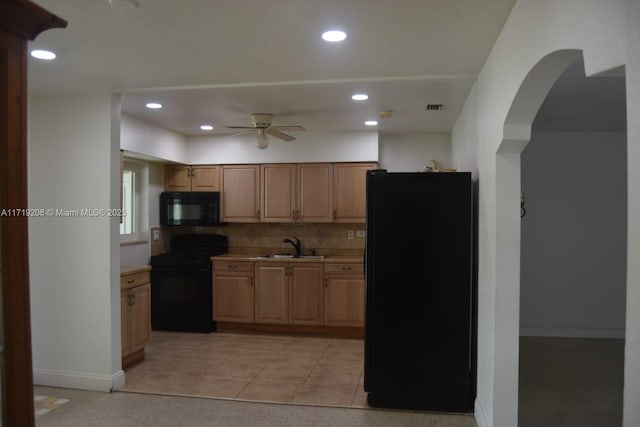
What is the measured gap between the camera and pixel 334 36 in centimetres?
260

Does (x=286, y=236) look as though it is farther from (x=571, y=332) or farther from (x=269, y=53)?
(x=571, y=332)

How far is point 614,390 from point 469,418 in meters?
1.51

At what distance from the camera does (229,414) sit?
11.0 feet

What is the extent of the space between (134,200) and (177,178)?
2.07ft

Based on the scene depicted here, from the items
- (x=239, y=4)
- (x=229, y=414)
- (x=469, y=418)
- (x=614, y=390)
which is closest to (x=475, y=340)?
(x=469, y=418)

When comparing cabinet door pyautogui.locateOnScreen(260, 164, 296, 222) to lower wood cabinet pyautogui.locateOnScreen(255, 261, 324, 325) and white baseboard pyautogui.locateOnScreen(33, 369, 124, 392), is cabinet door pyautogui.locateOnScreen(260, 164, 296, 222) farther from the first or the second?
white baseboard pyautogui.locateOnScreen(33, 369, 124, 392)

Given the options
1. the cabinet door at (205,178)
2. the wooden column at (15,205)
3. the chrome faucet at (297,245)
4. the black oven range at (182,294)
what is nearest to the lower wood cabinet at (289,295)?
the black oven range at (182,294)

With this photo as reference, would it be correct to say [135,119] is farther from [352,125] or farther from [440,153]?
[440,153]

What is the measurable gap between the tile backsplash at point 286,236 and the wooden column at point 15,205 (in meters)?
4.77

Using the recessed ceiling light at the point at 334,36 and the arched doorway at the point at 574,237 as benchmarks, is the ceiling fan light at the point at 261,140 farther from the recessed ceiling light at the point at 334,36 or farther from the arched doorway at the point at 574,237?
the arched doorway at the point at 574,237

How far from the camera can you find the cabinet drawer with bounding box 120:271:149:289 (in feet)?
13.8

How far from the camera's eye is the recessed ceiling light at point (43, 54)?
9.29 feet

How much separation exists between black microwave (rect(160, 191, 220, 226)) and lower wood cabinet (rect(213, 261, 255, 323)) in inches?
23.5

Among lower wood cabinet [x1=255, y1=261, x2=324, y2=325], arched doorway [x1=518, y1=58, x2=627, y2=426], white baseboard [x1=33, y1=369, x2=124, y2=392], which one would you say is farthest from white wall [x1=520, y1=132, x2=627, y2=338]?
white baseboard [x1=33, y1=369, x2=124, y2=392]
